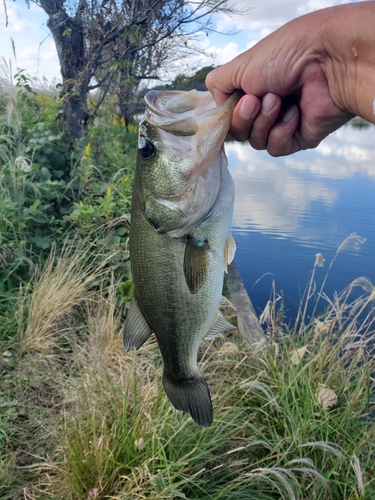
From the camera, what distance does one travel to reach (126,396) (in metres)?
2.48

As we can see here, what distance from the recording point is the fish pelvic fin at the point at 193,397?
1.54 metres

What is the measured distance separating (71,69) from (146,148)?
558cm

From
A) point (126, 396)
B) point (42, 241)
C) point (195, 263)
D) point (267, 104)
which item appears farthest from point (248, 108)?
point (42, 241)

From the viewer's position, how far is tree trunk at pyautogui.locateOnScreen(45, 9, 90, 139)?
608cm

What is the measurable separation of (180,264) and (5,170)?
378 centimetres

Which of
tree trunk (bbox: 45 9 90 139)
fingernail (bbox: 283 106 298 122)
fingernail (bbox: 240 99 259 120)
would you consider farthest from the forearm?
tree trunk (bbox: 45 9 90 139)

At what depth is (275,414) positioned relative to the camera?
269cm

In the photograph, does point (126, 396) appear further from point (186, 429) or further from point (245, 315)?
point (245, 315)

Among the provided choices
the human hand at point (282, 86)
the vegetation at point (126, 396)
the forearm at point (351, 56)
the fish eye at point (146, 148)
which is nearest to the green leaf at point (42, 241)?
the vegetation at point (126, 396)

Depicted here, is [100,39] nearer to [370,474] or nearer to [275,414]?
[275,414]

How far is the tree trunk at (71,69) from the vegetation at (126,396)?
137cm

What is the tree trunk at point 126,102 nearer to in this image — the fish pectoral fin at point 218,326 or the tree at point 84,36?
the tree at point 84,36

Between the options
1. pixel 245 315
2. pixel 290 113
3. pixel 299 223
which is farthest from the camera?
pixel 299 223

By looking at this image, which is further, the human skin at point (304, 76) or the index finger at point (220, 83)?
the index finger at point (220, 83)
